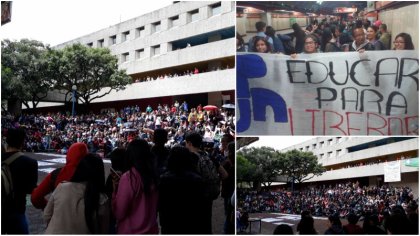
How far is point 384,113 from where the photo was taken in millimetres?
4172

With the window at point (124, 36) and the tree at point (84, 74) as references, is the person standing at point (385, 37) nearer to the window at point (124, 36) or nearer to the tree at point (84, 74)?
the tree at point (84, 74)

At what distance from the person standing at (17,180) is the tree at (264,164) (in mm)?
1823

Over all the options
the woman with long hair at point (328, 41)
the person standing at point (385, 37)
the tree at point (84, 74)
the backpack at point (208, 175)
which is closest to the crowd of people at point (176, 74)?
the tree at point (84, 74)

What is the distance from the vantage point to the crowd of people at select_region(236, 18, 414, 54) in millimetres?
4148

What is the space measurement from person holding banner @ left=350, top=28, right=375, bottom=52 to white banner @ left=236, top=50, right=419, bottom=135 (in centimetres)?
5

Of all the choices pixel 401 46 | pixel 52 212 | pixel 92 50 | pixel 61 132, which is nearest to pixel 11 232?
pixel 52 212

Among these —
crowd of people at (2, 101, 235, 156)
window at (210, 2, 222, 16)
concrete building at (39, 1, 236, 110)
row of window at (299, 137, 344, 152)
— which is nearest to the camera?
row of window at (299, 137, 344, 152)

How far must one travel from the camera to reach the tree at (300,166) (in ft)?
13.4

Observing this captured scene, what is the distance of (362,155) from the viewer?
4.14 m

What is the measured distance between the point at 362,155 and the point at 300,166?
1.91ft

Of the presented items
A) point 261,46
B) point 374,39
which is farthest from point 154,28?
point 374,39

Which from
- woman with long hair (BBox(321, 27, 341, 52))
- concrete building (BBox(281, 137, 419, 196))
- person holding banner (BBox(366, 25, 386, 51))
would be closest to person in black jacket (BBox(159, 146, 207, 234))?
concrete building (BBox(281, 137, 419, 196))

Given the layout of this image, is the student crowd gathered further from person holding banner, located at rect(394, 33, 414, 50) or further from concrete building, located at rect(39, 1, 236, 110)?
person holding banner, located at rect(394, 33, 414, 50)

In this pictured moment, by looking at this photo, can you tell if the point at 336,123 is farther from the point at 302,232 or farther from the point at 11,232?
the point at 11,232
